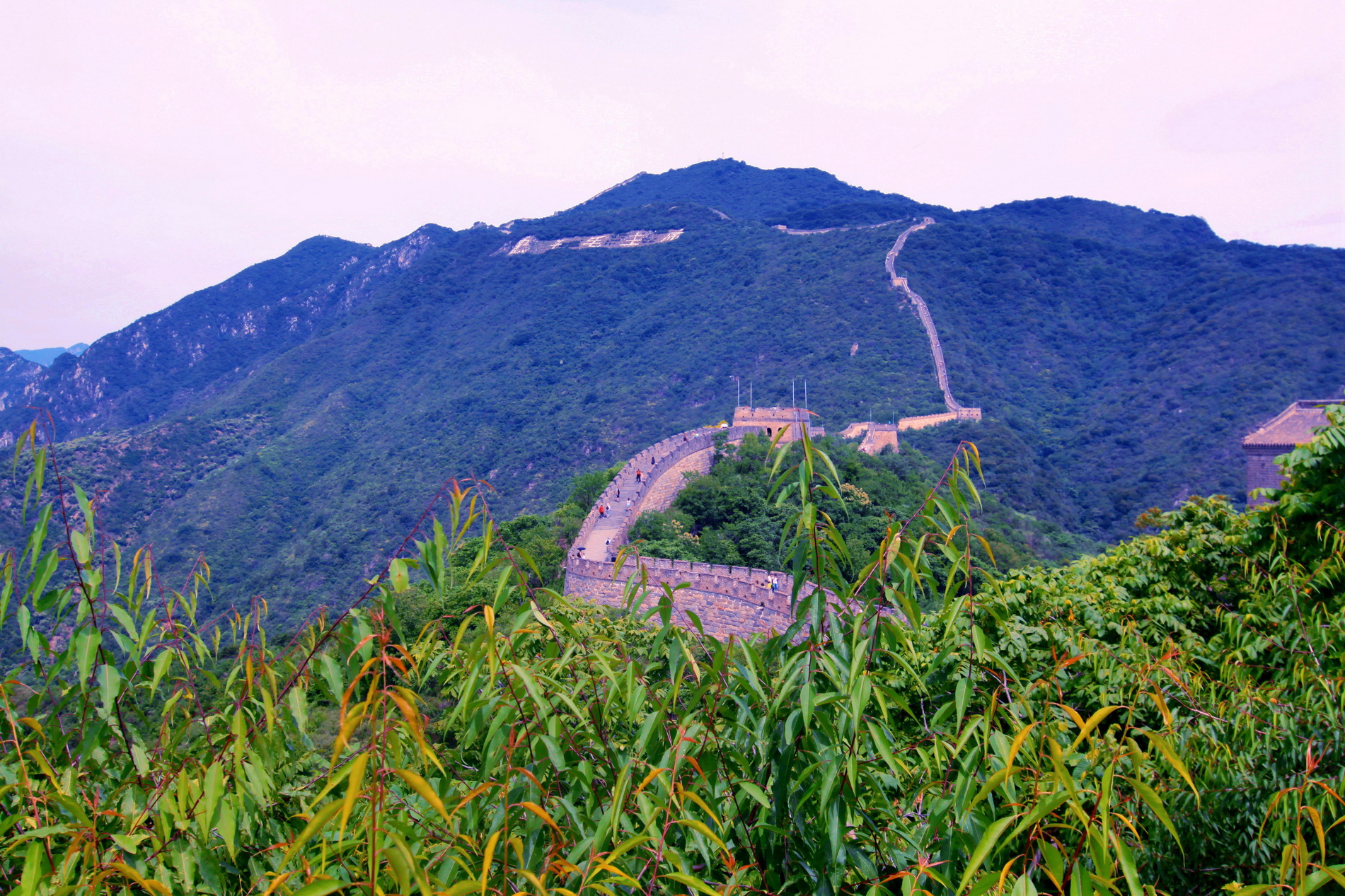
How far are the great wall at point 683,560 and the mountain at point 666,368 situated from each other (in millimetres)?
10325

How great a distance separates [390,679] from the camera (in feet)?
21.3

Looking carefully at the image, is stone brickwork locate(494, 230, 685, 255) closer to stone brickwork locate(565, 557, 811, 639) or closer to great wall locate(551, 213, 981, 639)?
great wall locate(551, 213, 981, 639)

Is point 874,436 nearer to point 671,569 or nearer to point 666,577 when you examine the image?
point 671,569

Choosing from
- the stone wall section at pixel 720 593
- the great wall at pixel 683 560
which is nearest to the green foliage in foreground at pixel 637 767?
the great wall at pixel 683 560

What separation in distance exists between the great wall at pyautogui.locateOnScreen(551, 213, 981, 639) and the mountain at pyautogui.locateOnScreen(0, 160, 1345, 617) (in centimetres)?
1033

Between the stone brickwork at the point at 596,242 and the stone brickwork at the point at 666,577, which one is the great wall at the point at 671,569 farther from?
the stone brickwork at the point at 596,242

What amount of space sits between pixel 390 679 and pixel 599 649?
414cm

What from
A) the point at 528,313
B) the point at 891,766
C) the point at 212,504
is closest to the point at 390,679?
the point at 891,766

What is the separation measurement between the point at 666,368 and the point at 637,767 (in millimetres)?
62762

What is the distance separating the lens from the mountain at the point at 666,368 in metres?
43.6

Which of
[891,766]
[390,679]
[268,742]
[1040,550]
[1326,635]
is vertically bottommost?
[1040,550]

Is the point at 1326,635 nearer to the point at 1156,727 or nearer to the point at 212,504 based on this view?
the point at 1156,727

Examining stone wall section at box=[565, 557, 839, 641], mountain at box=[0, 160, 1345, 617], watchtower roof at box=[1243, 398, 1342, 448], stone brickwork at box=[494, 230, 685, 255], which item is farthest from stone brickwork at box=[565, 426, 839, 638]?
stone brickwork at box=[494, 230, 685, 255]

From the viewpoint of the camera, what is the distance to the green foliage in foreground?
1932 mm
